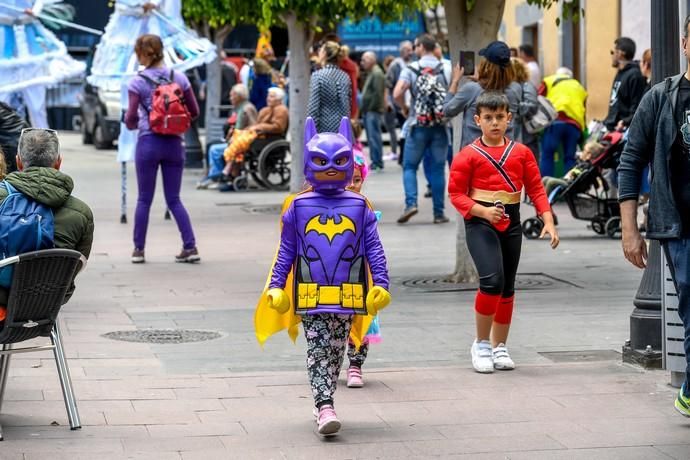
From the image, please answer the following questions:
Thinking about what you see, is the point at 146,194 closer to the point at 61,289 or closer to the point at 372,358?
the point at 372,358

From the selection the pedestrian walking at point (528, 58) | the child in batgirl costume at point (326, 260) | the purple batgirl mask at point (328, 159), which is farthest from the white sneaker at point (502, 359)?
the pedestrian walking at point (528, 58)

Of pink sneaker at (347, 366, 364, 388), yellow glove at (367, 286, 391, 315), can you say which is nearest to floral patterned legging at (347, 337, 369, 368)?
pink sneaker at (347, 366, 364, 388)

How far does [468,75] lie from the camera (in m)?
10.8

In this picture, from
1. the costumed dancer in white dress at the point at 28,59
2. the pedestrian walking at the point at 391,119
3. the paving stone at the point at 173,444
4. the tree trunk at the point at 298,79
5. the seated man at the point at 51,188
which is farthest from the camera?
the pedestrian walking at the point at 391,119

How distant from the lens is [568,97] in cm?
1741

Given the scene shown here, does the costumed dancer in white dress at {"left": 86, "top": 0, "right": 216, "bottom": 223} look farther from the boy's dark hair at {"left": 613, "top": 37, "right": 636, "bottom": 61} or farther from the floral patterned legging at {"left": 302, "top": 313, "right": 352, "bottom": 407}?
the floral patterned legging at {"left": 302, "top": 313, "right": 352, "bottom": 407}

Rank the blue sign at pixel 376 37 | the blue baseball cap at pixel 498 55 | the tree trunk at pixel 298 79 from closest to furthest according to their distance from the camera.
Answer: the blue baseball cap at pixel 498 55
the tree trunk at pixel 298 79
the blue sign at pixel 376 37

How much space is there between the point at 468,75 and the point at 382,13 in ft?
20.8

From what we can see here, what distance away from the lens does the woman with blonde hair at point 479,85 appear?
9547mm

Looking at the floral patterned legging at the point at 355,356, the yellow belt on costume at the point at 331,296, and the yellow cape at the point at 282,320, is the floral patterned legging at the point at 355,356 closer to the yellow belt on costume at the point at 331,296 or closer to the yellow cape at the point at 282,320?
the yellow cape at the point at 282,320

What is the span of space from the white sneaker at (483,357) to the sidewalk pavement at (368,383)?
0.08 meters

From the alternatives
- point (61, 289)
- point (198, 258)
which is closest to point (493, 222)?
point (61, 289)

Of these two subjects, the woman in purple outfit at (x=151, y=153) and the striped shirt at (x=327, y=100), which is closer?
the woman in purple outfit at (x=151, y=153)

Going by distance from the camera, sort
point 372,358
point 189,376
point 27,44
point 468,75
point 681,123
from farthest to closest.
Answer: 1. point 27,44
2. point 468,75
3. point 372,358
4. point 189,376
5. point 681,123
